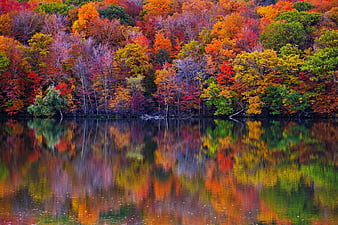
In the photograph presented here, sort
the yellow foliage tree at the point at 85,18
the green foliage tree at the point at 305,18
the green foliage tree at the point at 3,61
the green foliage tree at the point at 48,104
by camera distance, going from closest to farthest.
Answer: the green foliage tree at the point at 3,61
the green foliage tree at the point at 48,104
the green foliage tree at the point at 305,18
the yellow foliage tree at the point at 85,18

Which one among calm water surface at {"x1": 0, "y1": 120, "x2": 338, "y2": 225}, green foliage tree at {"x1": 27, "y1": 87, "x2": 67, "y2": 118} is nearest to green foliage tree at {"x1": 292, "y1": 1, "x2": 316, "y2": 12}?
green foliage tree at {"x1": 27, "y1": 87, "x2": 67, "y2": 118}

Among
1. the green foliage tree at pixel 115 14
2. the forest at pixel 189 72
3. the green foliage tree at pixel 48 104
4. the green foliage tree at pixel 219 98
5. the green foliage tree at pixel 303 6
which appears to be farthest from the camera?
the green foliage tree at pixel 115 14

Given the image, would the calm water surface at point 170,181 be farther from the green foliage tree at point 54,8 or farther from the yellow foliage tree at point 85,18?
the green foliage tree at point 54,8

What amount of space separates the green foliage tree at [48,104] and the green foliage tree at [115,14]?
19.7 m

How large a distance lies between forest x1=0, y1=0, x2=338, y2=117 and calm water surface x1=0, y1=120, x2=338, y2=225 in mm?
18410

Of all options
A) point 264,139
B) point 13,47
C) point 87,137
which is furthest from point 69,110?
point 264,139

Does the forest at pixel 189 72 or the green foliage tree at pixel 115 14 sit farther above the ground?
the green foliage tree at pixel 115 14

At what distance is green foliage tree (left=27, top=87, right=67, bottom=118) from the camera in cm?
4675

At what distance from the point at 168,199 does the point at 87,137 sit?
55.3 feet

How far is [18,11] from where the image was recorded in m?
60.3

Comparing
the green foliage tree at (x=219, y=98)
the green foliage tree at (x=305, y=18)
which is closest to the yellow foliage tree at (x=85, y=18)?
the green foliage tree at (x=219, y=98)

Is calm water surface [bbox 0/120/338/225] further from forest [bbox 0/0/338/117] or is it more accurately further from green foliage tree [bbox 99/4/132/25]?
green foliage tree [bbox 99/4/132/25]

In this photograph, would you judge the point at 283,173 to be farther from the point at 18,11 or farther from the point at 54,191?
the point at 18,11

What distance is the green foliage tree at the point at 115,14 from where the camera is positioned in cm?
6366
